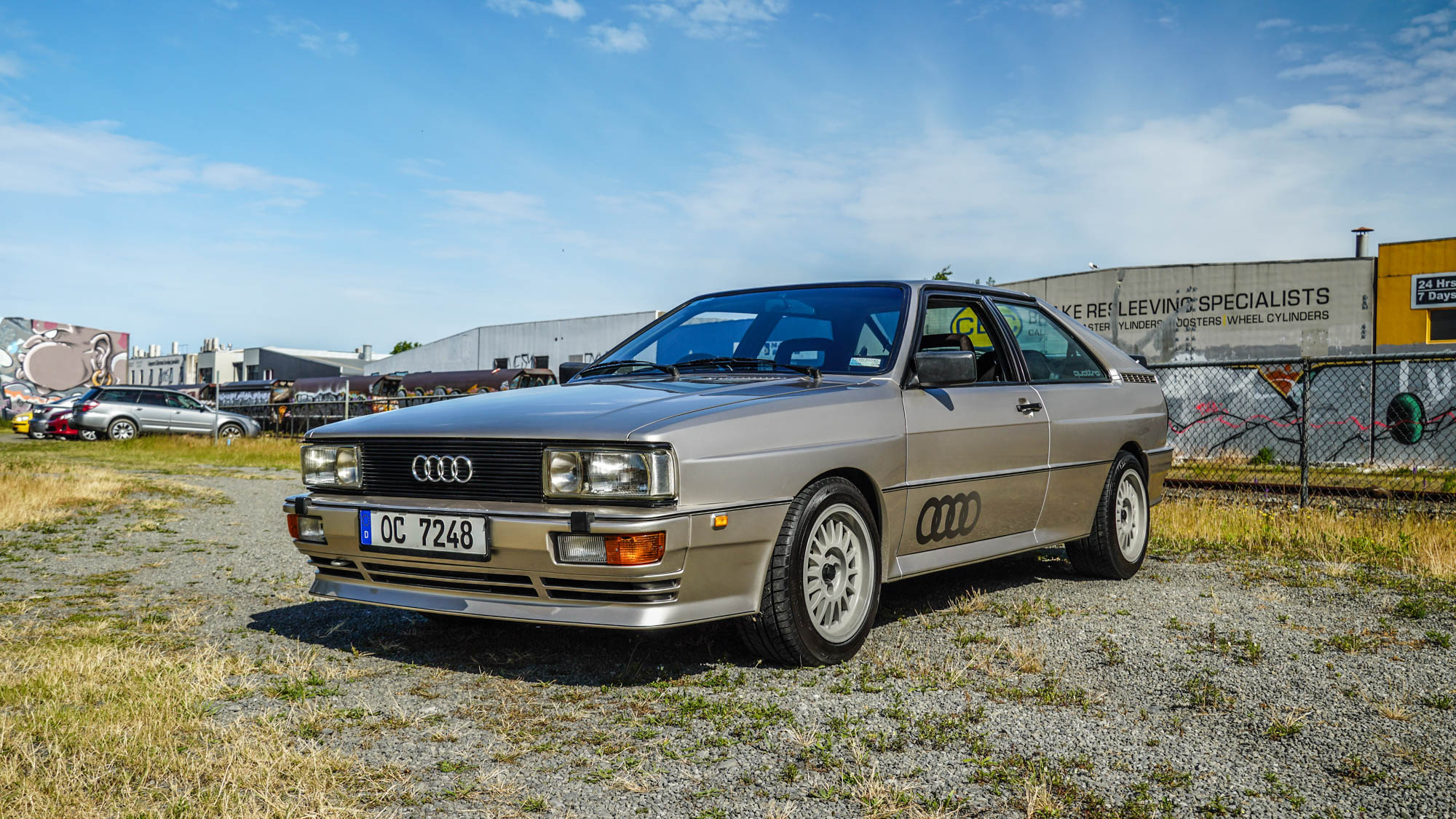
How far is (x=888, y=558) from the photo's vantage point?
4293 mm

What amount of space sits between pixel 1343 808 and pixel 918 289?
2782 mm

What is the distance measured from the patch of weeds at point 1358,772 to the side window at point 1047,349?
261 centimetres

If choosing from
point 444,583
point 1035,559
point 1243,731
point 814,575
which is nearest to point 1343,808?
point 1243,731

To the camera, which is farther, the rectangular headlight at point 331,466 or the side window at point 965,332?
the side window at point 965,332

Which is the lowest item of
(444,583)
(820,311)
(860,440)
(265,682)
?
(265,682)

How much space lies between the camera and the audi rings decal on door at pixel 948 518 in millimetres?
4449

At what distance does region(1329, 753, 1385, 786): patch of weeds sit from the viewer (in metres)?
2.79

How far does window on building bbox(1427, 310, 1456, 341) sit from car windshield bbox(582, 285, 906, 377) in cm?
2431

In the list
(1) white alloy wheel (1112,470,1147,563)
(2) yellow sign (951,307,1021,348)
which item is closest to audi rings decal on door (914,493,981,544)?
(2) yellow sign (951,307,1021,348)

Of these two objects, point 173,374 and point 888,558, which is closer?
point 888,558

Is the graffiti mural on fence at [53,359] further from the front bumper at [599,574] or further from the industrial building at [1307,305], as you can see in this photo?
the front bumper at [599,574]

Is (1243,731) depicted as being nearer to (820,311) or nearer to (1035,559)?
(820,311)

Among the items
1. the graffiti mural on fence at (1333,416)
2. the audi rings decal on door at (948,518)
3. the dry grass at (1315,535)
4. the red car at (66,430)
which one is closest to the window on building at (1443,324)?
the graffiti mural on fence at (1333,416)

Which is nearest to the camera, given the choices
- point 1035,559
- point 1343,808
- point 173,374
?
point 1343,808
